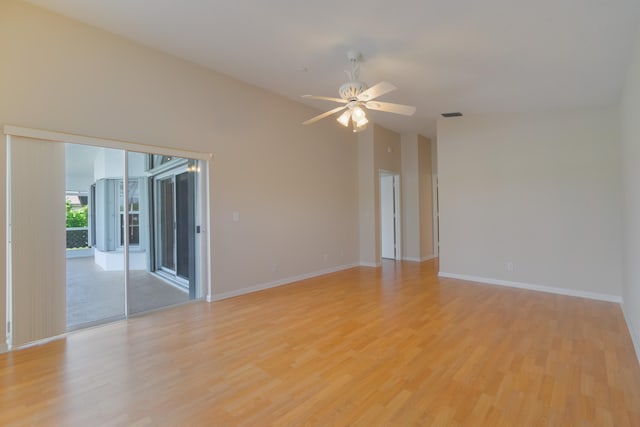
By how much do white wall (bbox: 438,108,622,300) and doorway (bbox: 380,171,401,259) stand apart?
1890 mm

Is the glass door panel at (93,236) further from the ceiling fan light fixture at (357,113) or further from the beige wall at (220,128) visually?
the ceiling fan light fixture at (357,113)

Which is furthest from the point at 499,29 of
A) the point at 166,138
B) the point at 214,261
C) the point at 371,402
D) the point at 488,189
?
the point at 214,261

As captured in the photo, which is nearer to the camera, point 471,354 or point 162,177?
point 471,354

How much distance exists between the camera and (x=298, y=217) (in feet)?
17.7

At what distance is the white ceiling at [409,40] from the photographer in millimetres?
2639

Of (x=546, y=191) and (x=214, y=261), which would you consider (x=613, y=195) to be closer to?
(x=546, y=191)

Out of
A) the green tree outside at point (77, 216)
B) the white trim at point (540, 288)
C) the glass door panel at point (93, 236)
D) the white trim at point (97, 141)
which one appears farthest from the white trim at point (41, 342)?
the white trim at point (540, 288)

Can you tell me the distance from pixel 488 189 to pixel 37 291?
604 centimetres

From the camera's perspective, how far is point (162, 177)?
4965 millimetres

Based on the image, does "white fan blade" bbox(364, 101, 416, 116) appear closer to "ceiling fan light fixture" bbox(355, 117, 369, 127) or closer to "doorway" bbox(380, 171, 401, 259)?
"ceiling fan light fixture" bbox(355, 117, 369, 127)

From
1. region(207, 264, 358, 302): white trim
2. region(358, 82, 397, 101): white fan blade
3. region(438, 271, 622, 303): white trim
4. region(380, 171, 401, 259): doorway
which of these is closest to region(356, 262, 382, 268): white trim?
region(207, 264, 358, 302): white trim

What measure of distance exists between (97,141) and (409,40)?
3.37 metres

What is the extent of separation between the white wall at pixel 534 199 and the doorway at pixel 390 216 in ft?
6.20

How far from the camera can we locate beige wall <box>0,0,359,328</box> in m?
2.87
